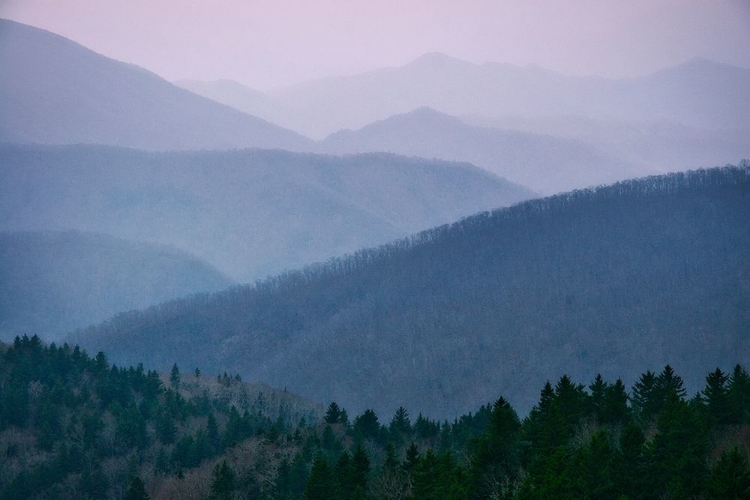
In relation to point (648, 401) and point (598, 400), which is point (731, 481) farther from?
point (598, 400)

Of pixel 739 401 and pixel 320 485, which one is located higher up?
Answer: pixel 739 401

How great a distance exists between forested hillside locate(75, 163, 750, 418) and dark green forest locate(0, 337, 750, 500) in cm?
5356

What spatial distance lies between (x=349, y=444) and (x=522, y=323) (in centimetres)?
10020

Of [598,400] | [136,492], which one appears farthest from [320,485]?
[136,492]

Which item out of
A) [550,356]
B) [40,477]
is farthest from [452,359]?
[40,477]

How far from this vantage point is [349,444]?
233ft

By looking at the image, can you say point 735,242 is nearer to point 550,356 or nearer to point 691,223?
point 691,223

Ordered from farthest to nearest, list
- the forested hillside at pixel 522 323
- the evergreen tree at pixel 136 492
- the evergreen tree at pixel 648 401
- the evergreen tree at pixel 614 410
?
the forested hillside at pixel 522 323 < the evergreen tree at pixel 136 492 < the evergreen tree at pixel 648 401 < the evergreen tree at pixel 614 410

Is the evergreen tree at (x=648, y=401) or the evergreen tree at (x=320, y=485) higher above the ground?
the evergreen tree at (x=648, y=401)

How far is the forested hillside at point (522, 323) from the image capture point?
499 feet

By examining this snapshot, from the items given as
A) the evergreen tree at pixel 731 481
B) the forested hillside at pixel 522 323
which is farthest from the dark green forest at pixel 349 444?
the forested hillside at pixel 522 323

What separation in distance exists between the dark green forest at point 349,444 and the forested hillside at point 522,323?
53.6 m

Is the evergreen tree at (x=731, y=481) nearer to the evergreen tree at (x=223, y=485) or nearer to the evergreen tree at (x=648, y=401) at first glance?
the evergreen tree at (x=648, y=401)

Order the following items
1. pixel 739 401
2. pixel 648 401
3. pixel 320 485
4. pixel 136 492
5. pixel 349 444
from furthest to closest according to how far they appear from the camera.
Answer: pixel 349 444 → pixel 136 492 → pixel 648 401 → pixel 739 401 → pixel 320 485
